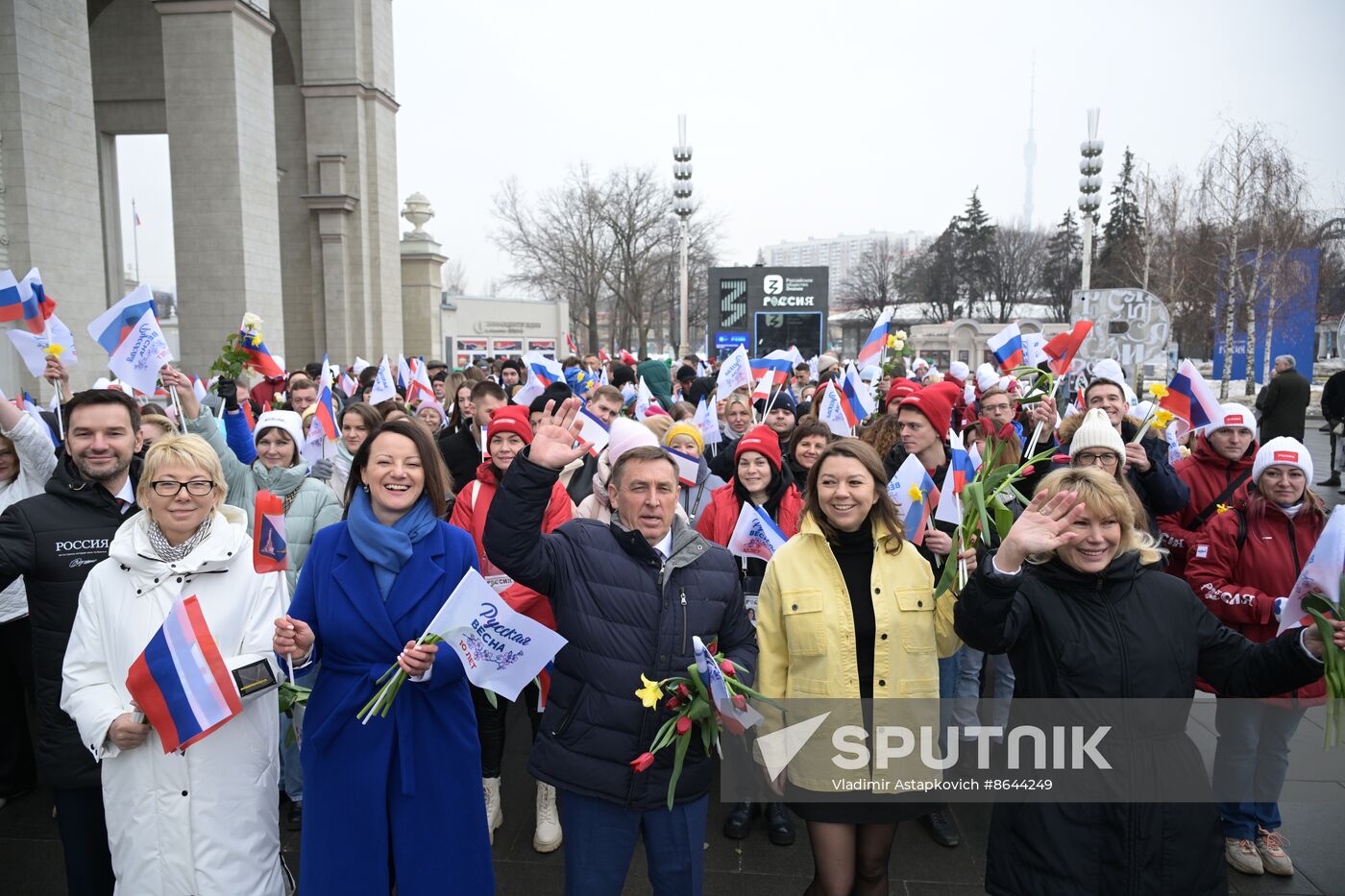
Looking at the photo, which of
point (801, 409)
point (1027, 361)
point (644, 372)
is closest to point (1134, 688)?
point (801, 409)

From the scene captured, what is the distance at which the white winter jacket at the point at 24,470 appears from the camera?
14.9 feet

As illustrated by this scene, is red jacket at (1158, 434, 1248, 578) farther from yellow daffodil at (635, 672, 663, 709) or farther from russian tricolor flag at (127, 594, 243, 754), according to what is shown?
A: russian tricolor flag at (127, 594, 243, 754)

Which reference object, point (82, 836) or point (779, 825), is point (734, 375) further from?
point (82, 836)

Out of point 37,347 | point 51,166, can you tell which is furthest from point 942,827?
point 51,166

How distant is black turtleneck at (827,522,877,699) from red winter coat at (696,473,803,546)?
147cm

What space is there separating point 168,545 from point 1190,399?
5871mm

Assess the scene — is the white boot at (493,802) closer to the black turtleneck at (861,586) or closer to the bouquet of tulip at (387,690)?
the bouquet of tulip at (387,690)

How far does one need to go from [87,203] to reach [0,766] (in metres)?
10.0

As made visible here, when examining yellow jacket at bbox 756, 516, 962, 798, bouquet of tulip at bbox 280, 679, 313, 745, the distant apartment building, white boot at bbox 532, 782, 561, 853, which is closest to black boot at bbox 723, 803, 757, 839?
white boot at bbox 532, 782, 561, 853

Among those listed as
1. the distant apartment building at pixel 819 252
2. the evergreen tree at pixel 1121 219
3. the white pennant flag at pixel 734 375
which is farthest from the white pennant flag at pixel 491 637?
the distant apartment building at pixel 819 252

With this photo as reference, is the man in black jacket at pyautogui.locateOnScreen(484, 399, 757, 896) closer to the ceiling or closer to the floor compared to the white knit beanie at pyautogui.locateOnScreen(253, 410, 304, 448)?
closer to the floor

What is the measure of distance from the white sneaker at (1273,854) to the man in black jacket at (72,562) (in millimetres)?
5074

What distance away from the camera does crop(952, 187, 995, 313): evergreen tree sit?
73938mm

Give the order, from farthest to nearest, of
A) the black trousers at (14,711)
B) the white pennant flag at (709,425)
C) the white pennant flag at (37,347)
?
the white pennant flag at (709,425) → the white pennant flag at (37,347) → the black trousers at (14,711)
